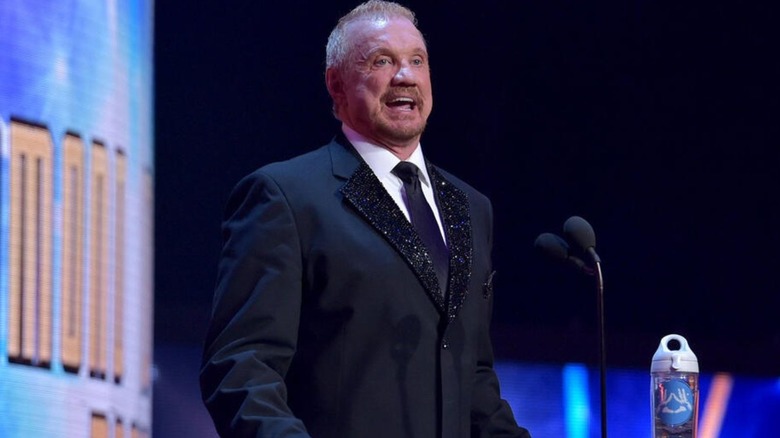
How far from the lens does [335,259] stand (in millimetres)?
2238

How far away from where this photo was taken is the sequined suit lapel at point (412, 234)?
230 centimetres

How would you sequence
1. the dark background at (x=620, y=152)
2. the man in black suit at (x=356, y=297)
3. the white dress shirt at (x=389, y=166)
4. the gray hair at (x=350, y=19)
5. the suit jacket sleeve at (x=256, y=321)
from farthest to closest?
the dark background at (x=620, y=152) < the gray hair at (x=350, y=19) < the white dress shirt at (x=389, y=166) < the man in black suit at (x=356, y=297) < the suit jacket sleeve at (x=256, y=321)

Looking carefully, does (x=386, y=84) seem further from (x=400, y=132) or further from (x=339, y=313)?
(x=339, y=313)

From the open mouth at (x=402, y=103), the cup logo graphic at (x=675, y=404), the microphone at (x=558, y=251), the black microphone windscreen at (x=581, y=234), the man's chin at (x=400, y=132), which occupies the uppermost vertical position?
the open mouth at (x=402, y=103)

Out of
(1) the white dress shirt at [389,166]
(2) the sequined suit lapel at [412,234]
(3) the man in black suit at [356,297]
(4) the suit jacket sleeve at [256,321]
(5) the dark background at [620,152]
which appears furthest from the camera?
(5) the dark background at [620,152]

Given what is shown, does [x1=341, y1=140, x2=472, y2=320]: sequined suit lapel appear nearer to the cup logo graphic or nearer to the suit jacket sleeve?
the suit jacket sleeve

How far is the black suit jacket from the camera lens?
216 centimetres

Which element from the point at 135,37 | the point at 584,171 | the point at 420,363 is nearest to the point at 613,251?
the point at 584,171

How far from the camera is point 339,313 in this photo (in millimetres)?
2229

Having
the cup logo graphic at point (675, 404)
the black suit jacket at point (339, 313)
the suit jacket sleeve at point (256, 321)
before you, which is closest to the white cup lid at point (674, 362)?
the cup logo graphic at point (675, 404)

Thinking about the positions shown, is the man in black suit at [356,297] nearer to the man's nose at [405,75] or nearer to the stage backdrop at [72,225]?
the man's nose at [405,75]

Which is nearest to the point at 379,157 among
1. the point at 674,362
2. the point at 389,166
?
Result: the point at 389,166

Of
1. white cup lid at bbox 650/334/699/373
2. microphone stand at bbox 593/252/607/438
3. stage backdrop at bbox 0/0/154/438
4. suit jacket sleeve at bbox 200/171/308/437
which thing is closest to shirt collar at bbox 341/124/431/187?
suit jacket sleeve at bbox 200/171/308/437

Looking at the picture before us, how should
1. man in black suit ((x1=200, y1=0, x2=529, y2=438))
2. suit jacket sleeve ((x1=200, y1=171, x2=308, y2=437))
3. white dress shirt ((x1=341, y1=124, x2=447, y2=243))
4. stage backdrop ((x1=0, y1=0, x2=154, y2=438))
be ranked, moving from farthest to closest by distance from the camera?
stage backdrop ((x1=0, y1=0, x2=154, y2=438)) < white dress shirt ((x1=341, y1=124, x2=447, y2=243)) < man in black suit ((x1=200, y1=0, x2=529, y2=438)) < suit jacket sleeve ((x1=200, y1=171, x2=308, y2=437))
